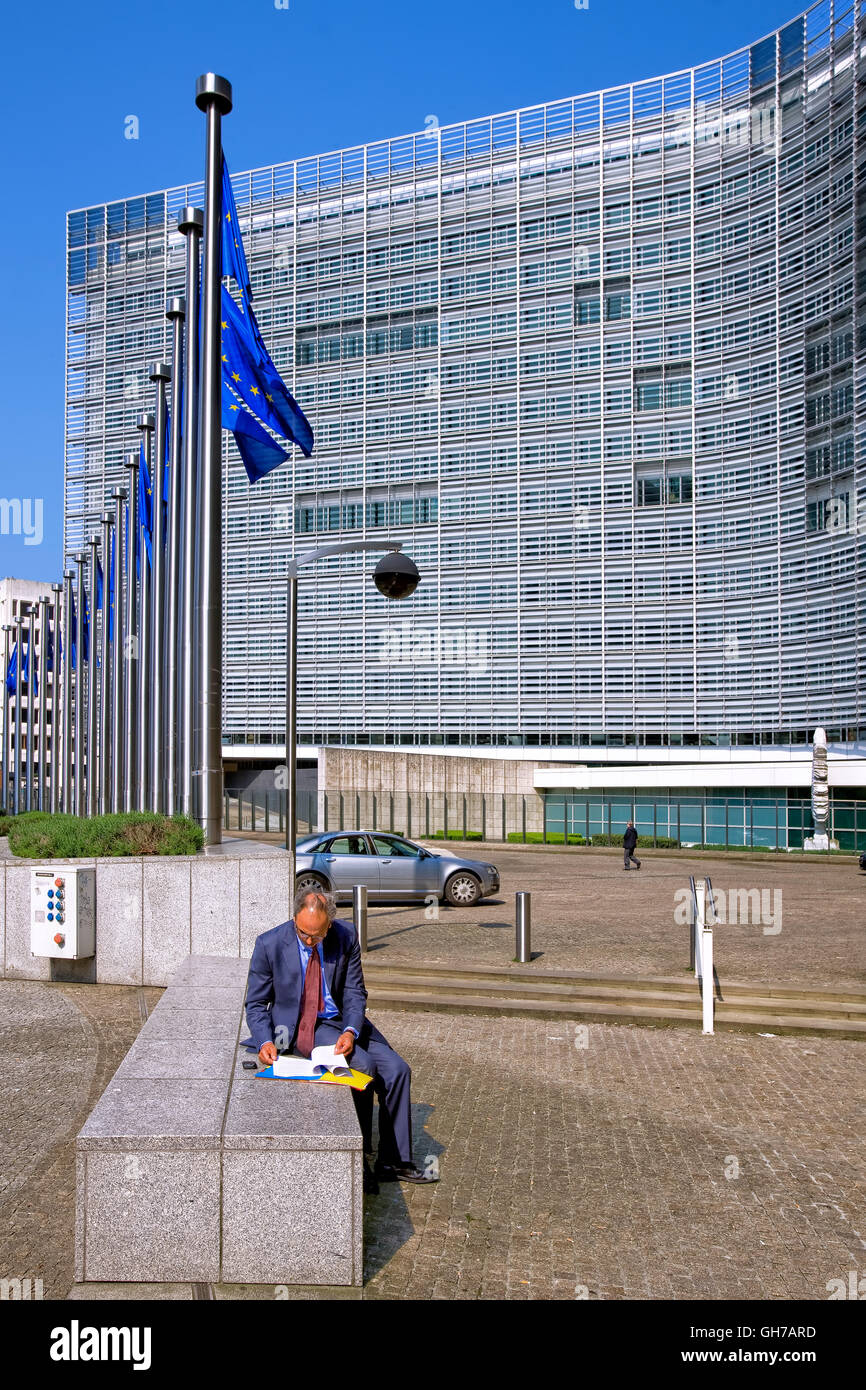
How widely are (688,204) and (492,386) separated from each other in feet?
43.7

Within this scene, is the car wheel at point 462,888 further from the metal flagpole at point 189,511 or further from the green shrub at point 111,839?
the green shrub at point 111,839

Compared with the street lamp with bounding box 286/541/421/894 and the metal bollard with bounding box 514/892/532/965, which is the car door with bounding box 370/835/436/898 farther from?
the metal bollard with bounding box 514/892/532/965

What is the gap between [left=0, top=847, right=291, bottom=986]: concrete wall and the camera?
11.7m

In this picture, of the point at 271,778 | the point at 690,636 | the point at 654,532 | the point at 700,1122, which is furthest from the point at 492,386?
the point at 700,1122

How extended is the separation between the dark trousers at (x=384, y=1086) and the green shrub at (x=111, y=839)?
6.14m

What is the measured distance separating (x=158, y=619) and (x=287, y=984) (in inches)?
529

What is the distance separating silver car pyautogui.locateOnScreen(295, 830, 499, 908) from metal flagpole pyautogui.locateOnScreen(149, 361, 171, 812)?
3375 millimetres

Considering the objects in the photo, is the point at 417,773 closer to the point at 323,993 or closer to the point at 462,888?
the point at 462,888

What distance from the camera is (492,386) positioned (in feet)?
200

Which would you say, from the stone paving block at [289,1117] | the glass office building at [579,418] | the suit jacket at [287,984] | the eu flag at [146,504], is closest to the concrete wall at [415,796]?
the glass office building at [579,418]

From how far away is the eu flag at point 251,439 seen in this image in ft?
46.8

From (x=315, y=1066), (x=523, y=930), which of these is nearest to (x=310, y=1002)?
(x=315, y=1066)

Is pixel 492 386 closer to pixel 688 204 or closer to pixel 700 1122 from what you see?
pixel 688 204
